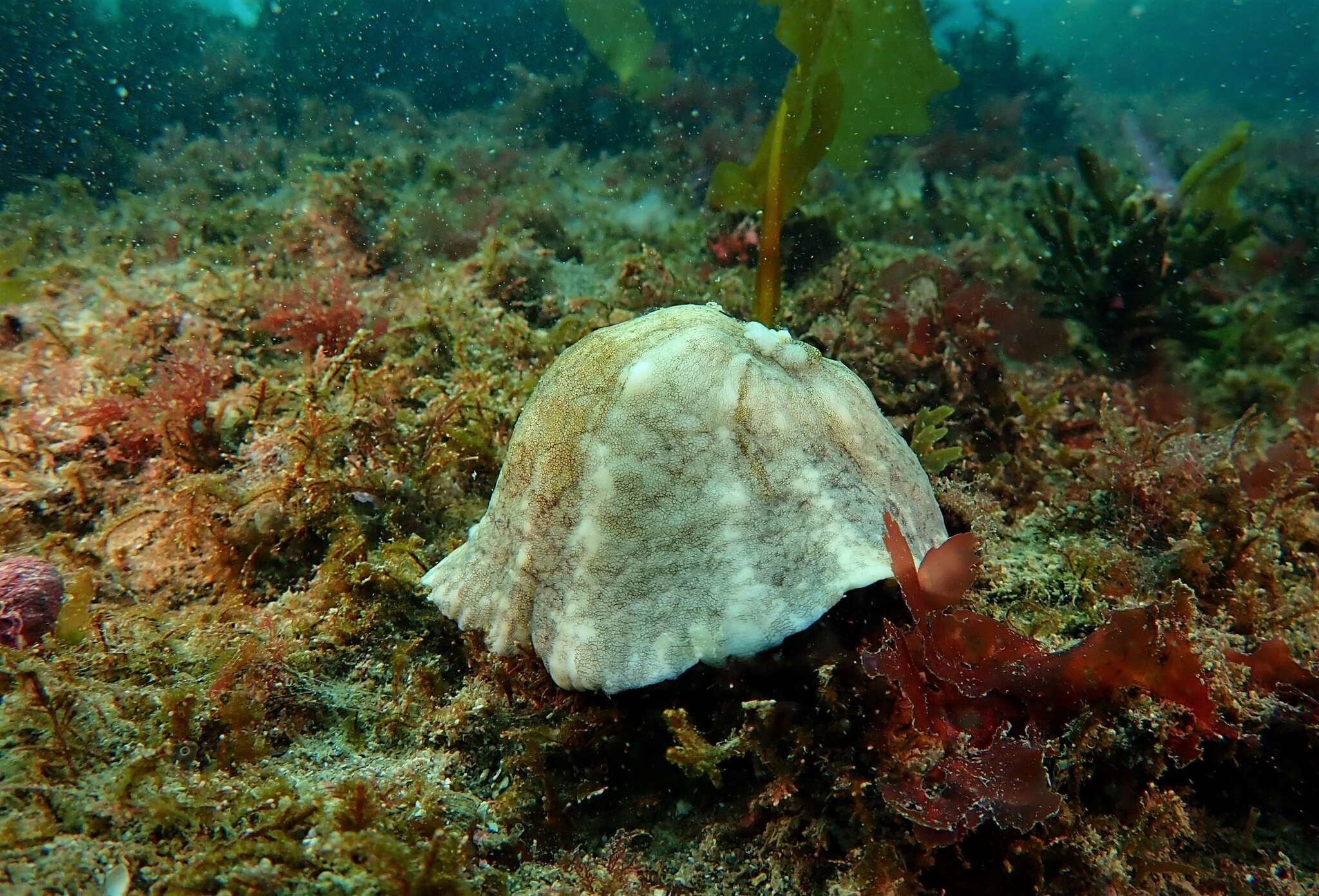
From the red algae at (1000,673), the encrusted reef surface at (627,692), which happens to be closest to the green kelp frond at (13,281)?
the encrusted reef surface at (627,692)

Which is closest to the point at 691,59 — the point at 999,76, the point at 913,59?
the point at 999,76

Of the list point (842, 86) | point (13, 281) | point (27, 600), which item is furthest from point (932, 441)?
point (13, 281)

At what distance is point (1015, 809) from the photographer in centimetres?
161

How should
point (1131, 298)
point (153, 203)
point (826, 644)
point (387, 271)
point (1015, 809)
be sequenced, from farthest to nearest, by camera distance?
point (153, 203)
point (387, 271)
point (1131, 298)
point (826, 644)
point (1015, 809)

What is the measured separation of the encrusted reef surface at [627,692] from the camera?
1.70 meters

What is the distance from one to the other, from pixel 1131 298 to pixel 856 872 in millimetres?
5597

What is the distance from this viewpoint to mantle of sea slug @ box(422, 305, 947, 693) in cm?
195

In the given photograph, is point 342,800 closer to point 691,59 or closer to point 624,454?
point 624,454

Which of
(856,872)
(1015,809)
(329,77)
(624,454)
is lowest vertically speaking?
(856,872)

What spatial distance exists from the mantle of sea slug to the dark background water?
51.4ft

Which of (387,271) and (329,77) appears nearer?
(387,271)

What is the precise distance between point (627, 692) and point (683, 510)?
67cm

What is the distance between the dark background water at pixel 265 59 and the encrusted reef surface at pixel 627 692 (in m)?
13.4

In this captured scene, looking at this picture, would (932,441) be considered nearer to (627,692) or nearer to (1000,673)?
(1000,673)
